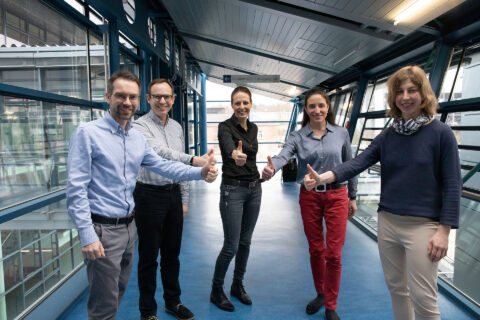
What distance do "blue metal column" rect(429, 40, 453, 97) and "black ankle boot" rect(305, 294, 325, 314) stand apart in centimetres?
251

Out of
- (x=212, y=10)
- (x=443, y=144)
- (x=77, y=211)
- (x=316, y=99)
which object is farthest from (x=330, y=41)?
(x=77, y=211)

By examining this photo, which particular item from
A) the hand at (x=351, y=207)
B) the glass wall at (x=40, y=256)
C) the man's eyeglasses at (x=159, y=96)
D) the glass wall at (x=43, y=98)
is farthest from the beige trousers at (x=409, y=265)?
the glass wall at (x=40, y=256)

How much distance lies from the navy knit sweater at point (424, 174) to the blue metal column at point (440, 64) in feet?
7.69

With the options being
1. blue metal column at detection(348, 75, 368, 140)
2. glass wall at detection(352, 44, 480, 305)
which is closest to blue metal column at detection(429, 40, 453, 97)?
glass wall at detection(352, 44, 480, 305)

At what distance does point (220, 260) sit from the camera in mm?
2436

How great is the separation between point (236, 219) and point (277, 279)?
1105mm

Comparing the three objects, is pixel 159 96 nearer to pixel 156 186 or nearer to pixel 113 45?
pixel 156 186

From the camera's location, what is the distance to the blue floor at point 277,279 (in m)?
2.45

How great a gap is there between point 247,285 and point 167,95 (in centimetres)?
188

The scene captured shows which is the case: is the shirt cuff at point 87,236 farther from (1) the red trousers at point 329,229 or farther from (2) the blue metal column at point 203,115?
(2) the blue metal column at point 203,115

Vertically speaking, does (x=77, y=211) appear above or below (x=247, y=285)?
above

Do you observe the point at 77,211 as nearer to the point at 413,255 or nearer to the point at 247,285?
the point at 413,255

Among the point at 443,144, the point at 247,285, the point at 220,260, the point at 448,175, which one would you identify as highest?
the point at 443,144

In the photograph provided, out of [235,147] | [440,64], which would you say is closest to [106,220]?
[235,147]
